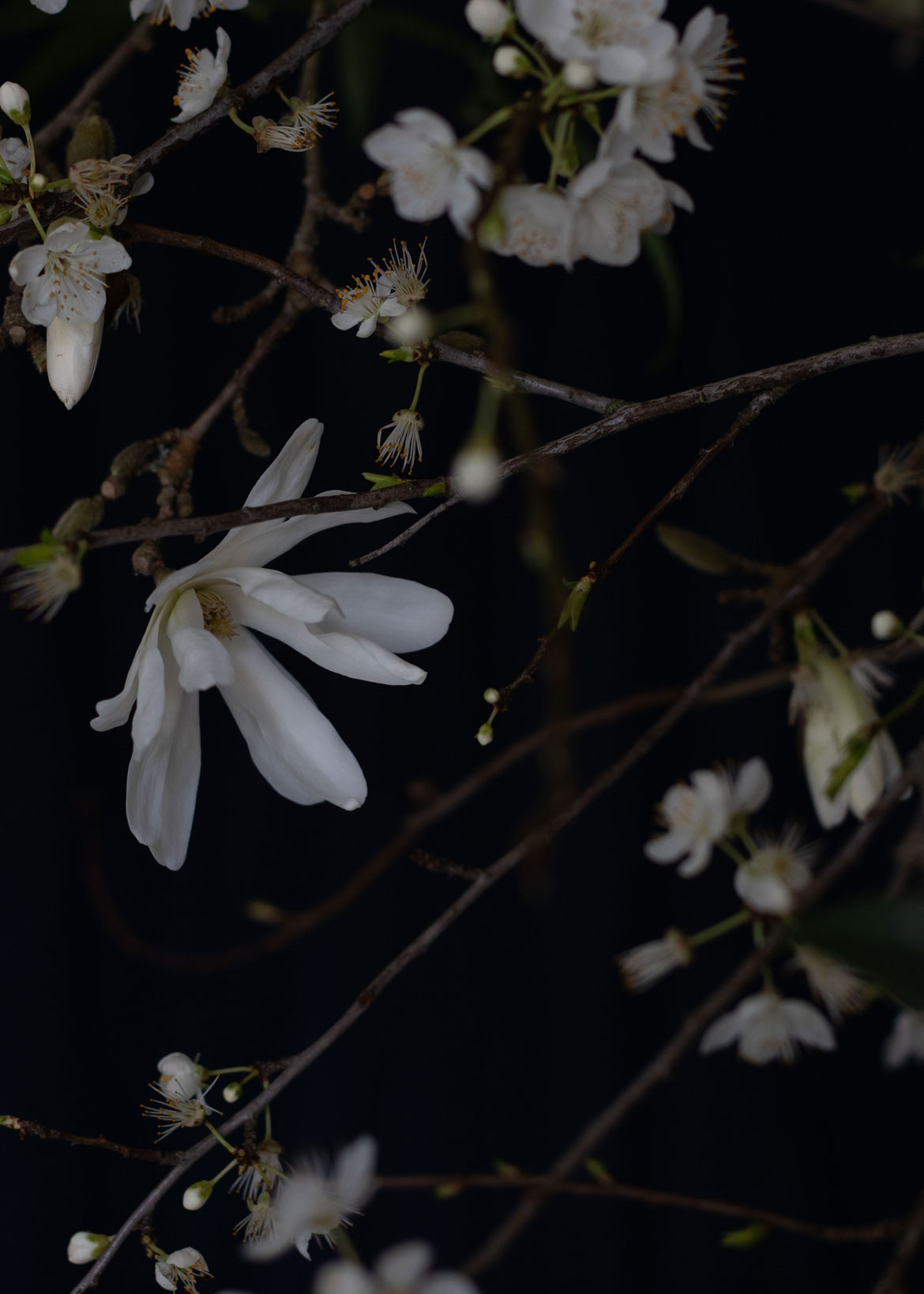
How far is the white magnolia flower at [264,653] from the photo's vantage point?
304 millimetres

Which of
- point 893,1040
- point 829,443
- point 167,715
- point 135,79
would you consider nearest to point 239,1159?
point 167,715

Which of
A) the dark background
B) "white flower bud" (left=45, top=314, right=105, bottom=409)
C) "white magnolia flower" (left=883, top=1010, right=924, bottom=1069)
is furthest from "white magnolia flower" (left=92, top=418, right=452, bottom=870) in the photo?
the dark background

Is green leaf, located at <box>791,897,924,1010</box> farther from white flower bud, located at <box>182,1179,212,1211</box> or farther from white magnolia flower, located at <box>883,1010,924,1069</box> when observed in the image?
white flower bud, located at <box>182,1179,212,1211</box>

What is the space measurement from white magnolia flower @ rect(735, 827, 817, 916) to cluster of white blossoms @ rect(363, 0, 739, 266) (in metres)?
0.16

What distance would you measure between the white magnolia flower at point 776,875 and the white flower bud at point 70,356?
24 cm

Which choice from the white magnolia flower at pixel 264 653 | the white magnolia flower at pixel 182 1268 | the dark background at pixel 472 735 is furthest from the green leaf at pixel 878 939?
the dark background at pixel 472 735

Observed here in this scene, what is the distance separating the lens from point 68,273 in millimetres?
311

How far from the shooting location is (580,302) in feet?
3.03

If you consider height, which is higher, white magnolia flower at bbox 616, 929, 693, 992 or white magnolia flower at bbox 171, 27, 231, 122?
white magnolia flower at bbox 171, 27, 231, 122

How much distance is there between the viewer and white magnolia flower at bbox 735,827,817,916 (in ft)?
0.89

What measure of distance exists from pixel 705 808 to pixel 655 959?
5cm

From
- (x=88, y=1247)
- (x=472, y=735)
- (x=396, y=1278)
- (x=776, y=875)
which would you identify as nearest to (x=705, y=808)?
(x=776, y=875)

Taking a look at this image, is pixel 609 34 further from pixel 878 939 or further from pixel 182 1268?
pixel 182 1268

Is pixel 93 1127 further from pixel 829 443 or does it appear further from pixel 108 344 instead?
pixel 829 443
